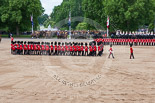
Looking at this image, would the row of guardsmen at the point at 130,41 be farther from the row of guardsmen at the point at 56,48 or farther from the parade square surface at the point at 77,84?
the parade square surface at the point at 77,84

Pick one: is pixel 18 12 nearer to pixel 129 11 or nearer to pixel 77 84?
pixel 129 11

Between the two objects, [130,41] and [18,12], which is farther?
[18,12]

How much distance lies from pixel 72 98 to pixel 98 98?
3.24 feet

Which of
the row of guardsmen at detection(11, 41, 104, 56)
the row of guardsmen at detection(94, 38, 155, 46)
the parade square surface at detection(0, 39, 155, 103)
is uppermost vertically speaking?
the row of guardsmen at detection(94, 38, 155, 46)

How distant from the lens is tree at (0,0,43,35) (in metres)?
64.4

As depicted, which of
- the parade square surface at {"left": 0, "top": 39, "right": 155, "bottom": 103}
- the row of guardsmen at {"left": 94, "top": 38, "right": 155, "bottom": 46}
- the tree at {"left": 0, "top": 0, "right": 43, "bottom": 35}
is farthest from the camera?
the tree at {"left": 0, "top": 0, "right": 43, "bottom": 35}

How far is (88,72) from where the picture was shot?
57.1ft

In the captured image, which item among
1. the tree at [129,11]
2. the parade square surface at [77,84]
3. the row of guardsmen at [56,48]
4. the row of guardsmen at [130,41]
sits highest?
the tree at [129,11]

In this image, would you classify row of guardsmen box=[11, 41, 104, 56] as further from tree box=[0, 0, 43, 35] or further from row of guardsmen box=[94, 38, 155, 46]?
tree box=[0, 0, 43, 35]

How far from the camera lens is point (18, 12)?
6475cm

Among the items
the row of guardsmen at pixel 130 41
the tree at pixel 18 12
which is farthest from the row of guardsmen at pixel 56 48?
the tree at pixel 18 12

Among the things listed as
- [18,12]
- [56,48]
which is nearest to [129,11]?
[18,12]

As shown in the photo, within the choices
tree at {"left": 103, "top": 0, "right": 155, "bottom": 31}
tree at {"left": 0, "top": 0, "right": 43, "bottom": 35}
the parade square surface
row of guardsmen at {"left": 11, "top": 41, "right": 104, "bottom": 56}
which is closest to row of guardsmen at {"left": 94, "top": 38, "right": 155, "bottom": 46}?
tree at {"left": 103, "top": 0, "right": 155, "bottom": 31}

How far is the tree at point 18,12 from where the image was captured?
64.4 m
